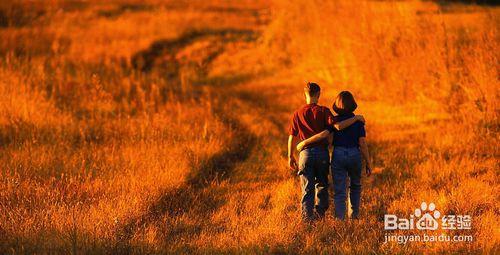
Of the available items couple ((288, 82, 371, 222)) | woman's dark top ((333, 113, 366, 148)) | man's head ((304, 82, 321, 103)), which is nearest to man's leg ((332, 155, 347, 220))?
couple ((288, 82, 371, 222))

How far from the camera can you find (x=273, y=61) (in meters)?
18.9

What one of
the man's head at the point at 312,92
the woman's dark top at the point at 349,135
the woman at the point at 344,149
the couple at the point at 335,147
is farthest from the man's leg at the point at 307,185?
the man's head at the point at 312,92

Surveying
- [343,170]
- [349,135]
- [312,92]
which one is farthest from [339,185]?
[312,92]

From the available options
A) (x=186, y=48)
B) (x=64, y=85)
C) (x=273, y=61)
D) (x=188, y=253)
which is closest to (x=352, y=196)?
(x=188, y=253)

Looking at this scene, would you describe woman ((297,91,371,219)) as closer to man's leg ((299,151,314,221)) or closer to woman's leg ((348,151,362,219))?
woman's leg ((348,151,362,219))

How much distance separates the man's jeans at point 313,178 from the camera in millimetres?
6008

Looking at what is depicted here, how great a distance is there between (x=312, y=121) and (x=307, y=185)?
2.02ft

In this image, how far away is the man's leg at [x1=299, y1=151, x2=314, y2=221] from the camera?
6023mm

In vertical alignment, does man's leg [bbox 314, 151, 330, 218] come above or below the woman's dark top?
below

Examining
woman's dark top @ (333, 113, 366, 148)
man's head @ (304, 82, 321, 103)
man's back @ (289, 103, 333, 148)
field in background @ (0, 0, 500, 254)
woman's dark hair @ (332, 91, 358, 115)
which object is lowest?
field in background @ (0, 0, 500, 254)

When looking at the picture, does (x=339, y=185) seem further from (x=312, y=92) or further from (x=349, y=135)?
(x=312, y=92)

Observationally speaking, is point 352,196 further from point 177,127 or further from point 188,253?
point 177,127

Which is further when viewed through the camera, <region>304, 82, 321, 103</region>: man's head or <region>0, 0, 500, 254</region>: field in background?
<region>304, 82, 321, 103</region>: man's head

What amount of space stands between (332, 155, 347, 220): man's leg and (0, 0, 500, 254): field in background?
0.21 meters
